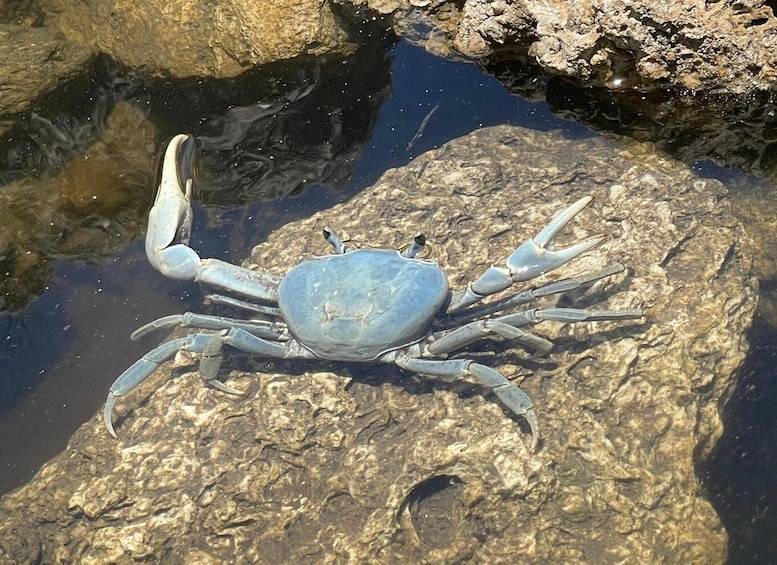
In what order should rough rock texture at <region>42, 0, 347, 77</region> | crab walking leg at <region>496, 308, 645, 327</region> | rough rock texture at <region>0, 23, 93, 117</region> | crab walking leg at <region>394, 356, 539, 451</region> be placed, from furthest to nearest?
1. rough rock texture at <region>0, 23, 93, 117</region>
2. rough rock texture at <region>42, 0, 347, 77</region>
3. crab walking leg at <region>496, 308, 645, 327</region>
4. crab walking leg at <region>394, 356, 539, 451</region>

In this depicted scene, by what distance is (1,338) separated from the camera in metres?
Result: 4.55

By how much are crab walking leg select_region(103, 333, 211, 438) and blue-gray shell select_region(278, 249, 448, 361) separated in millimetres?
643

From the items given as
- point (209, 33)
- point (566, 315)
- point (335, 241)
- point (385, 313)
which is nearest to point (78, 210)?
point (209, 33)

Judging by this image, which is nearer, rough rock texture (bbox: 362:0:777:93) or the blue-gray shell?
the blue-gray shell

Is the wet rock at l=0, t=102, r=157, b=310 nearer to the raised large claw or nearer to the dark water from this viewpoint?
the dark water

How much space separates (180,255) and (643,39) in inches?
123

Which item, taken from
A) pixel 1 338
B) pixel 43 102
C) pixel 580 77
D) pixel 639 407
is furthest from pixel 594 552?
pixel 43 102

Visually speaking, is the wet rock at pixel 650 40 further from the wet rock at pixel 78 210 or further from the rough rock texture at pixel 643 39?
the wet rock at pixel 78 210

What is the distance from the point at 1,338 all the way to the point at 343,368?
98.9 inches

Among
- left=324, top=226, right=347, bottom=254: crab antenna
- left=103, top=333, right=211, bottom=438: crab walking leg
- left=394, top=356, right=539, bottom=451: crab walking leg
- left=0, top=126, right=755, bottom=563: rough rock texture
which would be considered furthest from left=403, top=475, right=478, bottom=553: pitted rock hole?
left=103, top=333, right=211, bottom=438: crab walking leg

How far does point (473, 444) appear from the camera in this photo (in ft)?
11.3

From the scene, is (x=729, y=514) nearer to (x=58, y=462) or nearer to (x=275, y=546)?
(x=275, y=546)

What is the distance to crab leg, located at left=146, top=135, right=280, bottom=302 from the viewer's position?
4035mm

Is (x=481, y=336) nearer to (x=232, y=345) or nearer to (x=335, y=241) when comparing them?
(x=335, y=241)
